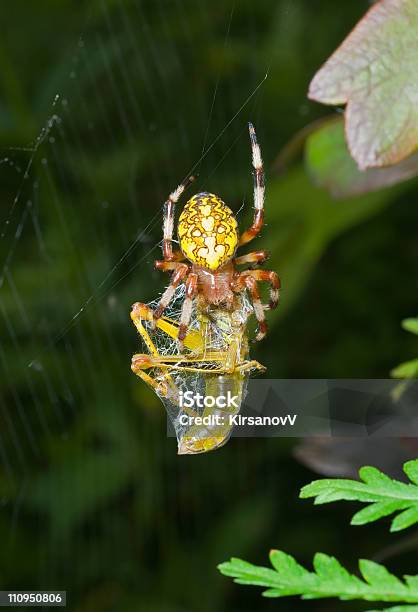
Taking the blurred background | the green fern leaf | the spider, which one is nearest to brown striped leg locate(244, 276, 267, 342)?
the spider

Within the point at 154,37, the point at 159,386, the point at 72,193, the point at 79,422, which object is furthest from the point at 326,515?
the point at 154,37

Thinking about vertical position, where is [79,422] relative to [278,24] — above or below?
below

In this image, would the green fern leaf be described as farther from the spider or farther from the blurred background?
the blurred background

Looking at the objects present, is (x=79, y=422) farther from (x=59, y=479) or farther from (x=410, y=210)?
(x=410, y=210)

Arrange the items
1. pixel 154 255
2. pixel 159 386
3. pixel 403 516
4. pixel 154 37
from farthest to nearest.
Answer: pixel 154 37
pixel 154 255
pixel 159 386
pixel 403 516

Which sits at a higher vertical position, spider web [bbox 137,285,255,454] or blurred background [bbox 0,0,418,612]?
blurred background [bbox 0,0,418,612]

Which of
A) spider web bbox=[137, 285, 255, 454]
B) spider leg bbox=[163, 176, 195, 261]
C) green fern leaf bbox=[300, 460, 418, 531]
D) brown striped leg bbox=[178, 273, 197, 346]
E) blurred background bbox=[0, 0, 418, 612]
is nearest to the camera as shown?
green fern leaf bbox=[300, 460, 418, 531]

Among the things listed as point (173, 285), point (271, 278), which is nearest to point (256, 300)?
point (271, 278)

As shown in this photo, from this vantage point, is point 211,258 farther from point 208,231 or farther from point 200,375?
point 200,375
